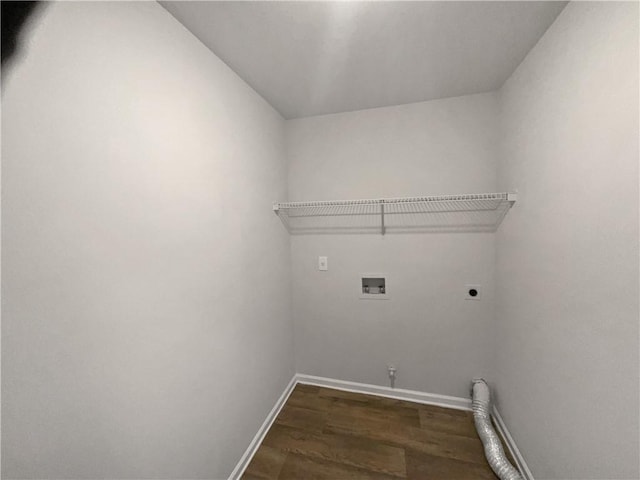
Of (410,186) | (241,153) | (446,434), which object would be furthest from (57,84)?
(446,434)

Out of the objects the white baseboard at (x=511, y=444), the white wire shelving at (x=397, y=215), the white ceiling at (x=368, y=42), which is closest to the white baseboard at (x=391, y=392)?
the white baseboard at (x=511, y=444)

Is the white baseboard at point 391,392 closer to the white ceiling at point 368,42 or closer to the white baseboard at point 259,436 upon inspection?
the white baseboard at point 259,436

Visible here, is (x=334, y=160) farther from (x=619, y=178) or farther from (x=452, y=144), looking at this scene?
(x=619, y=178)

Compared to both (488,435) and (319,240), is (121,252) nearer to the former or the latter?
(319,240)

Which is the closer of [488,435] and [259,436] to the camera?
[488,435]

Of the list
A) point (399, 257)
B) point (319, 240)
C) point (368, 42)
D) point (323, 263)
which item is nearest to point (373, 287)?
point (399, 257)

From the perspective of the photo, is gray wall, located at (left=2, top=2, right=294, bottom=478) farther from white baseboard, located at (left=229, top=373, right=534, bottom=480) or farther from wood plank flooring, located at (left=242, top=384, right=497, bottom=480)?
wood plank flooring, located at (left=242, top=384, right=497, bottom=480)

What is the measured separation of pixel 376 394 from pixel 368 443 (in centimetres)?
50

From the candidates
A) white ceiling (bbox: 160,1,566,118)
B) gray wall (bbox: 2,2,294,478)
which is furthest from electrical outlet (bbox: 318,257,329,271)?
white ceiling (bbox: 160,1,566,118)

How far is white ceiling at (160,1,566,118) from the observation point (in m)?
1.08

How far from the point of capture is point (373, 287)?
2141 mm

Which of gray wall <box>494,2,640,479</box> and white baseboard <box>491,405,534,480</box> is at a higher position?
gray wall <box>494,2,640,479</box>

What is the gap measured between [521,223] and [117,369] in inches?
83.0

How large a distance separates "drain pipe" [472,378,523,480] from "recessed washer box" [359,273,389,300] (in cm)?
94
